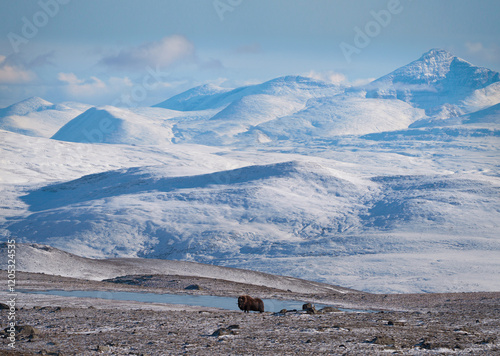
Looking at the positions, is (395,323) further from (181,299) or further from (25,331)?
(181,299)

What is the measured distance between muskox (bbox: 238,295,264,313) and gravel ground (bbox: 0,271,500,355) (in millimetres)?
809

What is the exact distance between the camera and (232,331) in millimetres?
15625

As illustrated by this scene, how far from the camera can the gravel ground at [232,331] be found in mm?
13695

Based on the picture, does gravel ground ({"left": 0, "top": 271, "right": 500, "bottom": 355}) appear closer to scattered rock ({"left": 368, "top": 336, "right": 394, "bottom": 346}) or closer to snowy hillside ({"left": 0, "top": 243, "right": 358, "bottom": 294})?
scattered rock ({"left": 368, "top": 336, "right": 394, "bottom": 346})

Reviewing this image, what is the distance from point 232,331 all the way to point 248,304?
14.2 ft

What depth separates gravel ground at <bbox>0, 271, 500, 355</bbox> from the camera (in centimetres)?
1370

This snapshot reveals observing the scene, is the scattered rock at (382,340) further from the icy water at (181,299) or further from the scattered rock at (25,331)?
the icy water at (181,299)

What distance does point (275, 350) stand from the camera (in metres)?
13.7

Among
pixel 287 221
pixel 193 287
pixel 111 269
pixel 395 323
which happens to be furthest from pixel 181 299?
pixel 287 221

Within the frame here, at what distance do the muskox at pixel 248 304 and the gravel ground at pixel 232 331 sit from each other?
0.81 meters

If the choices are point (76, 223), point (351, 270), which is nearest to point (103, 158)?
point (76, 223)

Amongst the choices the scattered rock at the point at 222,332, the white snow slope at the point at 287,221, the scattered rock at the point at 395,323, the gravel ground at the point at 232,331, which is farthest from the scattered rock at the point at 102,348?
the white snow slope at the point at 287,221

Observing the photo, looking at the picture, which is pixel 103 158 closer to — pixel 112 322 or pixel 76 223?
pixel 76 223

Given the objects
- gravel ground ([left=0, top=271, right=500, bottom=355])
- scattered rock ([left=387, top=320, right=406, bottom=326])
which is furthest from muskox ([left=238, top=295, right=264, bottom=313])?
scattered rock ([left=387, top=320, right=406, bottom=326])
